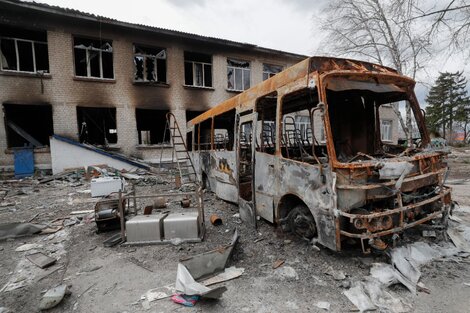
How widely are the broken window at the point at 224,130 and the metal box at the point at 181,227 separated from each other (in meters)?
2.55

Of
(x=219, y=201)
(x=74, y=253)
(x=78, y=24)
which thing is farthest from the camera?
(x=78, y=24)

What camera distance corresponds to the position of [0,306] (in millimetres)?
2699

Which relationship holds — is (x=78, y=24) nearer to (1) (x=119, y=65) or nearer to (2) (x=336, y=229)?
(1) (x=119, y=65)

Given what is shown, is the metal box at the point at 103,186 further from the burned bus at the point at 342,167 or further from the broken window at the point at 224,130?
the burned bus at the point at 342,167

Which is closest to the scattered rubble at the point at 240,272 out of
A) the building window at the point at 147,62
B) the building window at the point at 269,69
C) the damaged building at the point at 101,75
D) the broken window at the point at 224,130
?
the broken window at the point at 224,130

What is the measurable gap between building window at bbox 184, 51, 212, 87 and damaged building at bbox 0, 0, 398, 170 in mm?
57

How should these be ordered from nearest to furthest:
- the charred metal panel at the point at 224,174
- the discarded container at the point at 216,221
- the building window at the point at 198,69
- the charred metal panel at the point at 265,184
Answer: the charred metal panel at the point at 265,184 → the discarded container at the point at 216,221 → the charred metal panel at the point at 224,174 → the building window at the point at 198,69

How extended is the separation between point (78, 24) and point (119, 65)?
234cm

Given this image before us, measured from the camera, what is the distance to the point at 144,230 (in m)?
4.01

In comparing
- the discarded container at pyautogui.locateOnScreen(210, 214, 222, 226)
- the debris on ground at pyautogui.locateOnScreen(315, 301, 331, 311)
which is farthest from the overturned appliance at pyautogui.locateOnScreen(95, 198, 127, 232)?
the debris on ground at pyautogui.locateOnScreen(315, 301, 331, 311)

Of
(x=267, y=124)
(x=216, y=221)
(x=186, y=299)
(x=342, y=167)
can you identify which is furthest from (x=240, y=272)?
(x=267, y=124)

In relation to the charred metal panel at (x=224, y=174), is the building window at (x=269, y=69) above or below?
above

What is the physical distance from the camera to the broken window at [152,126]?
14.5 metres

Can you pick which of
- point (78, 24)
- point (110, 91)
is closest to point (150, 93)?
point (110, 91)
